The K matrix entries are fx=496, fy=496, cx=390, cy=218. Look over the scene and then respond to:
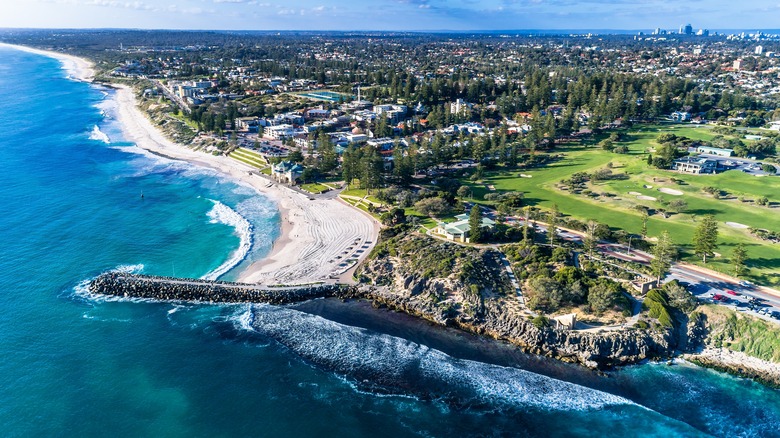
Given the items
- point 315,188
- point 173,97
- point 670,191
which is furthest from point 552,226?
point 173,97

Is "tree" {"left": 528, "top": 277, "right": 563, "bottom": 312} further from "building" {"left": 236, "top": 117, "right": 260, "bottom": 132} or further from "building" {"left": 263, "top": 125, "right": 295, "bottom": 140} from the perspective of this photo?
"building" {"left": 236, "top": 117, "right": 260, "bottom": 132}

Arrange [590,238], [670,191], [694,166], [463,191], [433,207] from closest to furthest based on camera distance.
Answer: [590,238]
[433,207]
[463,191]
[670,191]
[694,166]

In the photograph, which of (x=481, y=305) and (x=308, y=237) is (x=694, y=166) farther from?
(x=308, y=237)

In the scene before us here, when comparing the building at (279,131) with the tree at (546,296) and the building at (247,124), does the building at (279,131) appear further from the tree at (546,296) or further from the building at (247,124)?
the tree at (546,296)

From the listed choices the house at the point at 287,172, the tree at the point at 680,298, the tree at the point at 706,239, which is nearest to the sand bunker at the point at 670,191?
the tree at the point at 706,239

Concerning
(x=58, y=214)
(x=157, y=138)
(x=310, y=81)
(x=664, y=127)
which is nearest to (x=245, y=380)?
(x=58, y=214)
